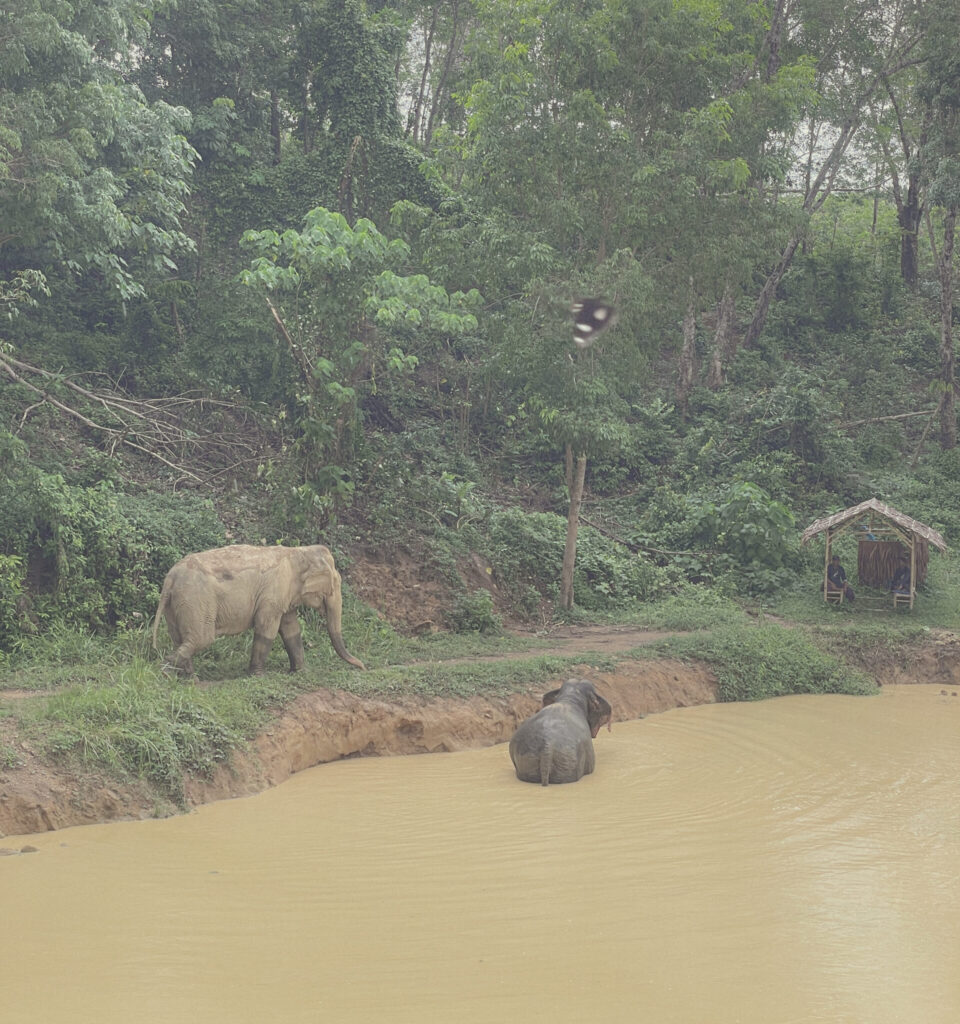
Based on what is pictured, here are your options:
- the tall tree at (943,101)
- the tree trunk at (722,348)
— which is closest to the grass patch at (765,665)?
the tall tree at (943,101)

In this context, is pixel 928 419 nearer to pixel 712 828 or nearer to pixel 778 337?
pixel 778 337

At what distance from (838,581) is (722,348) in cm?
1009

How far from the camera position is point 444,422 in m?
20.6

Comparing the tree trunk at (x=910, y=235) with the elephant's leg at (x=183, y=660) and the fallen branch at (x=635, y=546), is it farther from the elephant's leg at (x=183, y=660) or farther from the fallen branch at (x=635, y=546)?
the elephant's leg at (x=183, y=660)

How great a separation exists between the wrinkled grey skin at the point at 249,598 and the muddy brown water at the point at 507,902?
163 centimetres

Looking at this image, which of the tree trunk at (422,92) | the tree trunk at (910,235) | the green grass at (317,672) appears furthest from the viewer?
the tree trunk at (910,235)

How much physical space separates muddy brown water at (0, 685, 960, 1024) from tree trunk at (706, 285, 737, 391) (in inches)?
623

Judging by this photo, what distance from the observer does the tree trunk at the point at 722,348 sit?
23688mm

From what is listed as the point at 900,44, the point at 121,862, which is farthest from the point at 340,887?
the point at 900,44

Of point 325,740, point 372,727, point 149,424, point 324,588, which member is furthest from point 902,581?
point 149,424

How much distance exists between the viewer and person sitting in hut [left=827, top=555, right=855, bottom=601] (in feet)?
50.1

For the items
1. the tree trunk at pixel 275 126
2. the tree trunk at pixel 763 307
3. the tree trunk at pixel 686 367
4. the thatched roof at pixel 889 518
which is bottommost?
the thatched roof at pixel 889 518

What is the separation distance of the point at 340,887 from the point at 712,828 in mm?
2771

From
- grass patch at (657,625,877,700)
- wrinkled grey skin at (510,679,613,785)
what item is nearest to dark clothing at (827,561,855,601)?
grass patch at (657,625,877,700)
